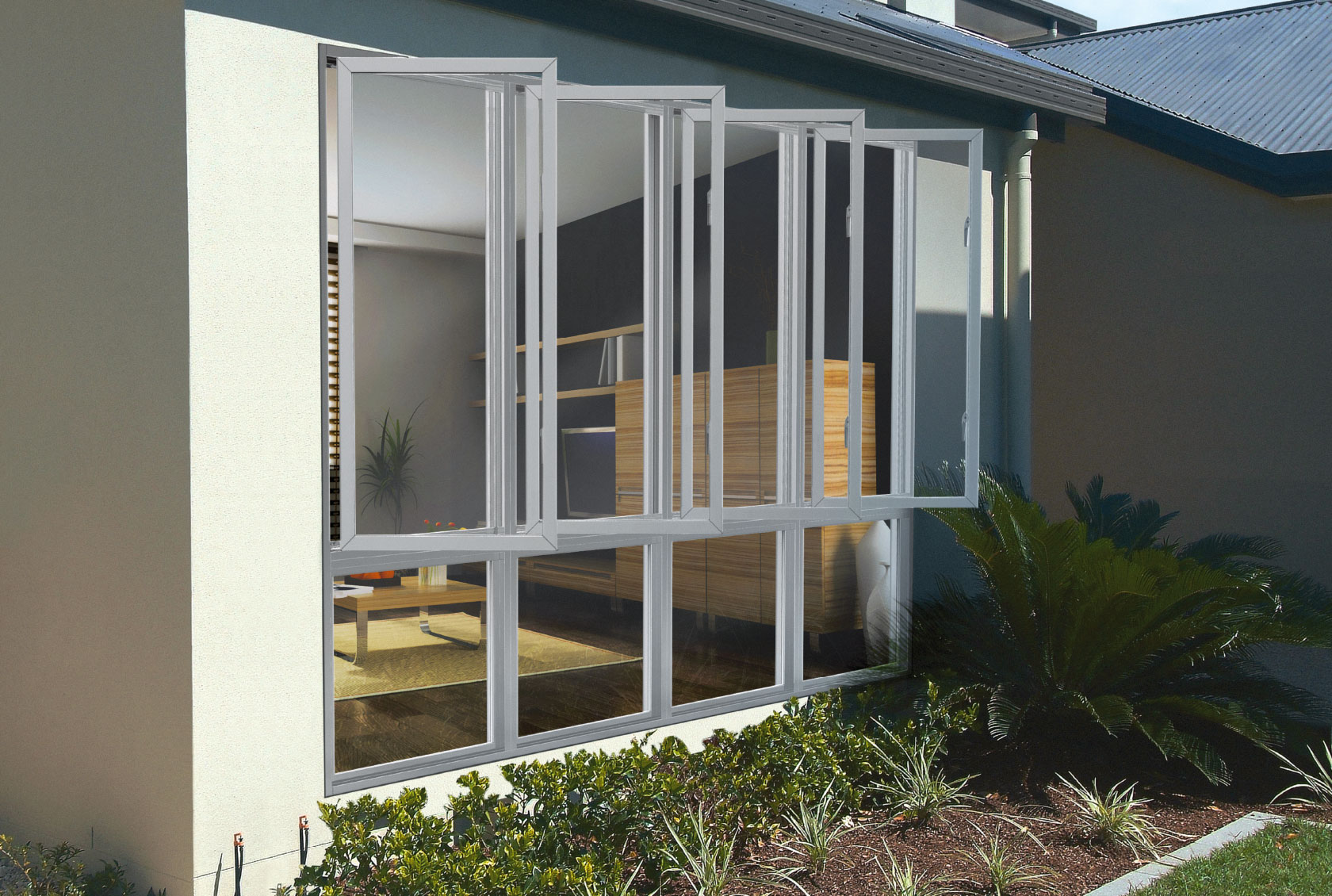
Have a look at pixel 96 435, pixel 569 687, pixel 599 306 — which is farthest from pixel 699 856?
pixel 96 435

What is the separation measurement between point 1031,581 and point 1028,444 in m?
1.43

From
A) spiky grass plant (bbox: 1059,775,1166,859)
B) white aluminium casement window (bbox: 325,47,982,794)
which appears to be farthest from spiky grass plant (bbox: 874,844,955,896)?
white aluminium casement window (bbox: 325,47,982,794)

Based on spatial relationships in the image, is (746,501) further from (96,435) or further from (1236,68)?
(1236,68)

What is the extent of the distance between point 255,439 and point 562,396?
4.13 feet

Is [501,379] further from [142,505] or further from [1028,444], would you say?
[1028,444]

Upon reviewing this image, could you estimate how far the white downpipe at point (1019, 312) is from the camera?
6359 millimetres

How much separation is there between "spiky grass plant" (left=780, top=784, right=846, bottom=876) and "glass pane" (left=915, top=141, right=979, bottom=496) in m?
2.06

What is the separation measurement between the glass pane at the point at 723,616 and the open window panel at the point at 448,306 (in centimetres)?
115

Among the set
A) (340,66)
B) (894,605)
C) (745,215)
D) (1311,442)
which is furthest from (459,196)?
(1311,442)

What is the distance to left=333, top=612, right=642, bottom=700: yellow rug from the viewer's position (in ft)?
13.4

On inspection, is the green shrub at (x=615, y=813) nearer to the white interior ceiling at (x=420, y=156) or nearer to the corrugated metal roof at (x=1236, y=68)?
the white interior ceiling at (x=420, y=156)

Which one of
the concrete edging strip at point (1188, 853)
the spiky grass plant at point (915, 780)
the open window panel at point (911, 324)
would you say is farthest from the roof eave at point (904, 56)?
the concrete edging strip at point (1188, 853)

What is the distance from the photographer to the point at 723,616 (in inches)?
204

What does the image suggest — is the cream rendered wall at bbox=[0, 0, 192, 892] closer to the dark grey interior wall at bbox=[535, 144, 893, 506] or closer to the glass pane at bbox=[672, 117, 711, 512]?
the dark grey interior wall at bbox=[535, 144, 893, 506]
